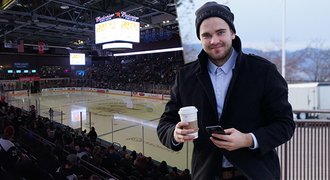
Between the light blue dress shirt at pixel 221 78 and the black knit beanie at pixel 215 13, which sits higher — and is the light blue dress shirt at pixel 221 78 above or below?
below

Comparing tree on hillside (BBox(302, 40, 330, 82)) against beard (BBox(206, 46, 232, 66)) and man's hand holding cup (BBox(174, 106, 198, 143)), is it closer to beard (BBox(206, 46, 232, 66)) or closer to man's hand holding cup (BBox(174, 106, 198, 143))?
beard (BBox(206, 46, 232, 66))

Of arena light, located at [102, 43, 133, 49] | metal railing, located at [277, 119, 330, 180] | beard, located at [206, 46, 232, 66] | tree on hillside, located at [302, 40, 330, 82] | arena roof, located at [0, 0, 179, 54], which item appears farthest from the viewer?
arena roof, located at [0, 0, 179, 54]

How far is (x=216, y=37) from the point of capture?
1.23m

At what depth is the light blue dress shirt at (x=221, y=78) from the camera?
128 centimetres

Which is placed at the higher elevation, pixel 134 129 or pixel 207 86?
pixel 207 86

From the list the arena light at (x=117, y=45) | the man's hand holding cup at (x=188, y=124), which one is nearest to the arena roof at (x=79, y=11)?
the arena light at (x=117, y=45)

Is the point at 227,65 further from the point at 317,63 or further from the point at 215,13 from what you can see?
the point at 317,63

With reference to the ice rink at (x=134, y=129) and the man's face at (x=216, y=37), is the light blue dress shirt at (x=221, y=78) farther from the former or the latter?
the ice rink at (x=134, y=129)

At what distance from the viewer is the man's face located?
1223 mm

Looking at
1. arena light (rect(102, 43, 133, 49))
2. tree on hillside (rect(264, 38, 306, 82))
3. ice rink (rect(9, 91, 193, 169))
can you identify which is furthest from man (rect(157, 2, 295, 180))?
arena light (rect(102, 43, 133, 49))

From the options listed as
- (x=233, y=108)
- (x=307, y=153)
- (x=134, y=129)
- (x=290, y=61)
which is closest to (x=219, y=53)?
(x=233, y=108)

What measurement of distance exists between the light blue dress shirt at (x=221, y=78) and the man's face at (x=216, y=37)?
0.20ft

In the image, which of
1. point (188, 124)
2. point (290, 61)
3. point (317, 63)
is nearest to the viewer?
point (188, 124)

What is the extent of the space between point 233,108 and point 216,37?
12.3 inches
